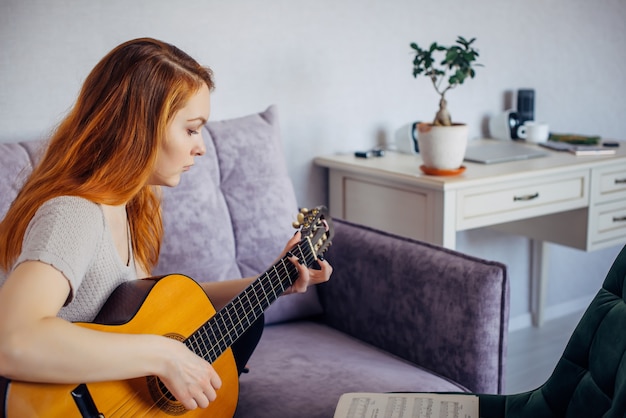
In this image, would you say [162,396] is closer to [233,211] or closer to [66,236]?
[66,236]

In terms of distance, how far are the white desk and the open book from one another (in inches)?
31.1

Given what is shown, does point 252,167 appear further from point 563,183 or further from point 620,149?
point 620,149

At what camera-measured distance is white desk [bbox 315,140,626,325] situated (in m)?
2.02

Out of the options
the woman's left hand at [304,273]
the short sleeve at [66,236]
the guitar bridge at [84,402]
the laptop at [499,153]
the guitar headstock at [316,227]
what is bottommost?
the guitar bridge at [84,402]

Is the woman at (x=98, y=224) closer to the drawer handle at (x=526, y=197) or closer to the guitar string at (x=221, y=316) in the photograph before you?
the guitar string at (x=221, y=316)

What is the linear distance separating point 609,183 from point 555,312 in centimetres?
88

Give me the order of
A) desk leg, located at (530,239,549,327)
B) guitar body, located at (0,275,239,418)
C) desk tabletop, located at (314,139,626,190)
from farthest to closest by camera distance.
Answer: desk leg, located at (530,239,549,327) < desk tabletop, located at (314,139,626,190) < guitar body, located at (0,275,239,418)

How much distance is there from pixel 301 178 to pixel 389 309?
0.75 metres

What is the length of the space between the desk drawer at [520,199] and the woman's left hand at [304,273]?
0.67m

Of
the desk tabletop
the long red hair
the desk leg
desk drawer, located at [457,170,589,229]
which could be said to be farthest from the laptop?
the long red hair

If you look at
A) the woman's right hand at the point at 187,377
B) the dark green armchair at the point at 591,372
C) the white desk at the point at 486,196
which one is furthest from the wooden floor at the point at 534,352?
the woman's right hand at the point at 187,377

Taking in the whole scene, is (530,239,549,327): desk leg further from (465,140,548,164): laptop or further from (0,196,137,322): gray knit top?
(0,196,137,322): gray knit top

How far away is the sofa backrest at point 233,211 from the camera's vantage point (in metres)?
1.69

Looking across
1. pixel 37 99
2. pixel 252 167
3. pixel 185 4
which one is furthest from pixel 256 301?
pixel 185 4
